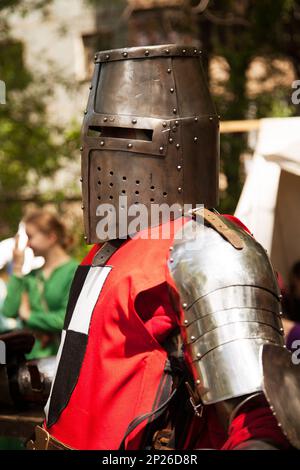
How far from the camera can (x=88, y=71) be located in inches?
425

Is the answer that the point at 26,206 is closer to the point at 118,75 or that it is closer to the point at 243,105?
the point at 243,105

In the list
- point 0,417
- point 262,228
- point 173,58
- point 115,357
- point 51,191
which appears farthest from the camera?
point 51,191

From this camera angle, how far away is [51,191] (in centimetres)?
954

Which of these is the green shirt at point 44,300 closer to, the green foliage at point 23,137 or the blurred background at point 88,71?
the blurred background at point 88,71

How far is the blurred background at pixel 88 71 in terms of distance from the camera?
8156mm

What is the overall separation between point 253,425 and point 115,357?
44 centimetres

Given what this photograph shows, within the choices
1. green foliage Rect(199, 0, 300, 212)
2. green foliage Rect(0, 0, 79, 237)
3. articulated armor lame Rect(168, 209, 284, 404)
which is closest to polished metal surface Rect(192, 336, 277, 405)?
articulated armor lame Rect(168, 209, 284, 404)

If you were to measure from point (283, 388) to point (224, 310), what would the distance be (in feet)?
0.77

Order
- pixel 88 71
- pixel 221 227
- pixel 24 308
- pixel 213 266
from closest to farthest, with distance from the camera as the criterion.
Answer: pixel 213 266 < pixel 221 227 < pixel 24 308 < pixel 88 71

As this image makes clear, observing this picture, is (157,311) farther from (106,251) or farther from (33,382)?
(33,382)

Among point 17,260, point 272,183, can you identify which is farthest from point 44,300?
point 272,183

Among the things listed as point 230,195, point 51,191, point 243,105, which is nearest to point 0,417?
point 230,195

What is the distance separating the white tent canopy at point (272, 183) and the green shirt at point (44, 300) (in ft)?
3.67

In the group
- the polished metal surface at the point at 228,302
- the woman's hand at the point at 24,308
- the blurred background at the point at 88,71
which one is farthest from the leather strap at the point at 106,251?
the blurred background at the point at 88,71
